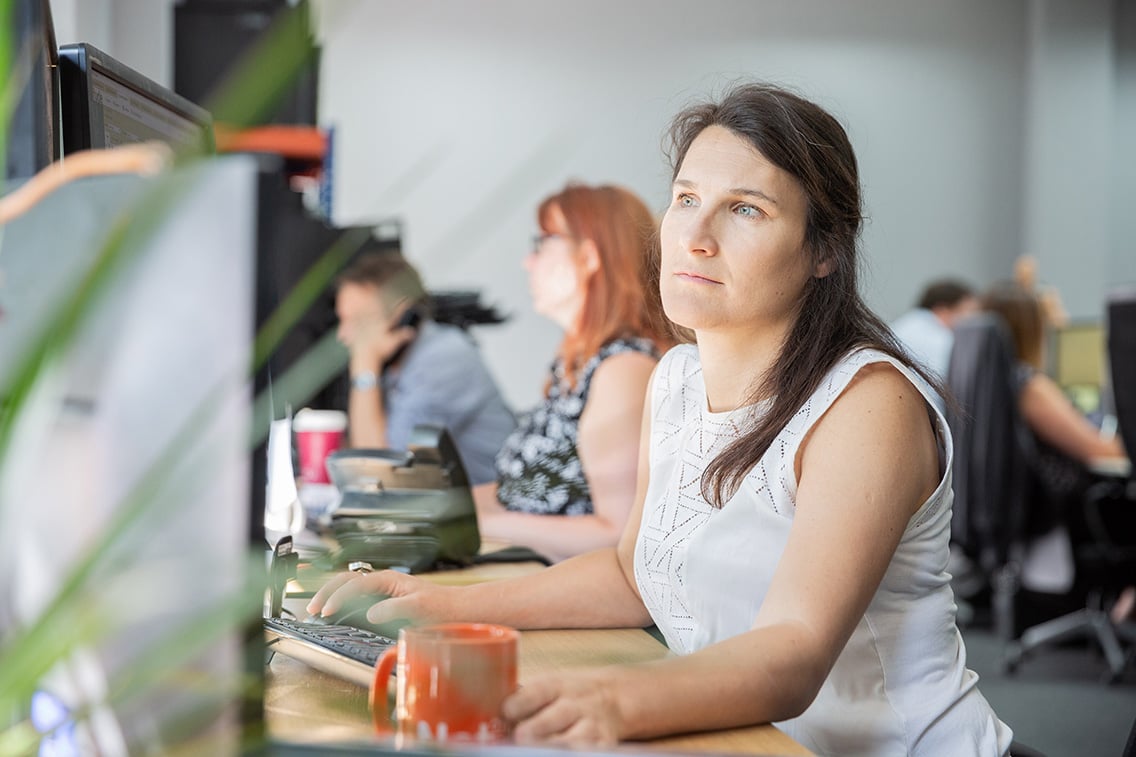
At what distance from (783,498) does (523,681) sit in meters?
0.30

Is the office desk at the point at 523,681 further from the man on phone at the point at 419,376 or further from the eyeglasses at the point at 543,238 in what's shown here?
the man on phone at the point at 419,376

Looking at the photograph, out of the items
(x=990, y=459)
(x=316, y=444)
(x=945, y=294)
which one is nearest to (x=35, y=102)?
(x=316, y=444)

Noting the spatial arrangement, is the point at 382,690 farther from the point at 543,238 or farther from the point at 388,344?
the point at 388,344

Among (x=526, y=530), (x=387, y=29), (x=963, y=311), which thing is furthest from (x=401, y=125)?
(x=526, y=530)

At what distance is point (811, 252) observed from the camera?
1.29m

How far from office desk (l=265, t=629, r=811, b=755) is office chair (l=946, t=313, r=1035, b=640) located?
3.03 meters

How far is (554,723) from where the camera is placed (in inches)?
30.3

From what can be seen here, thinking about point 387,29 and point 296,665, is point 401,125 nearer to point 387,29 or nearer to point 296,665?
point 387,29

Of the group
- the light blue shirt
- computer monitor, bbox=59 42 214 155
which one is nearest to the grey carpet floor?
the light blue shirt

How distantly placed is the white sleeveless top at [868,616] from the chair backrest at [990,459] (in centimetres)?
306

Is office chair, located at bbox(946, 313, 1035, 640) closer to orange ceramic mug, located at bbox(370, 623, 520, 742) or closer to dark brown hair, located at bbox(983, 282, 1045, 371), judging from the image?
dark brown hair, located at bbox(983, 282, 1045, 371)

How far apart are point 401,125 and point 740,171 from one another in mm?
6024

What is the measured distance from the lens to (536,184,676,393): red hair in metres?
2.32

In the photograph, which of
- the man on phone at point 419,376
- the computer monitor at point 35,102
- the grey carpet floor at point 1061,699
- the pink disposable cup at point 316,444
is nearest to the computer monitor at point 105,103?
the computer monitor at point 35,102
